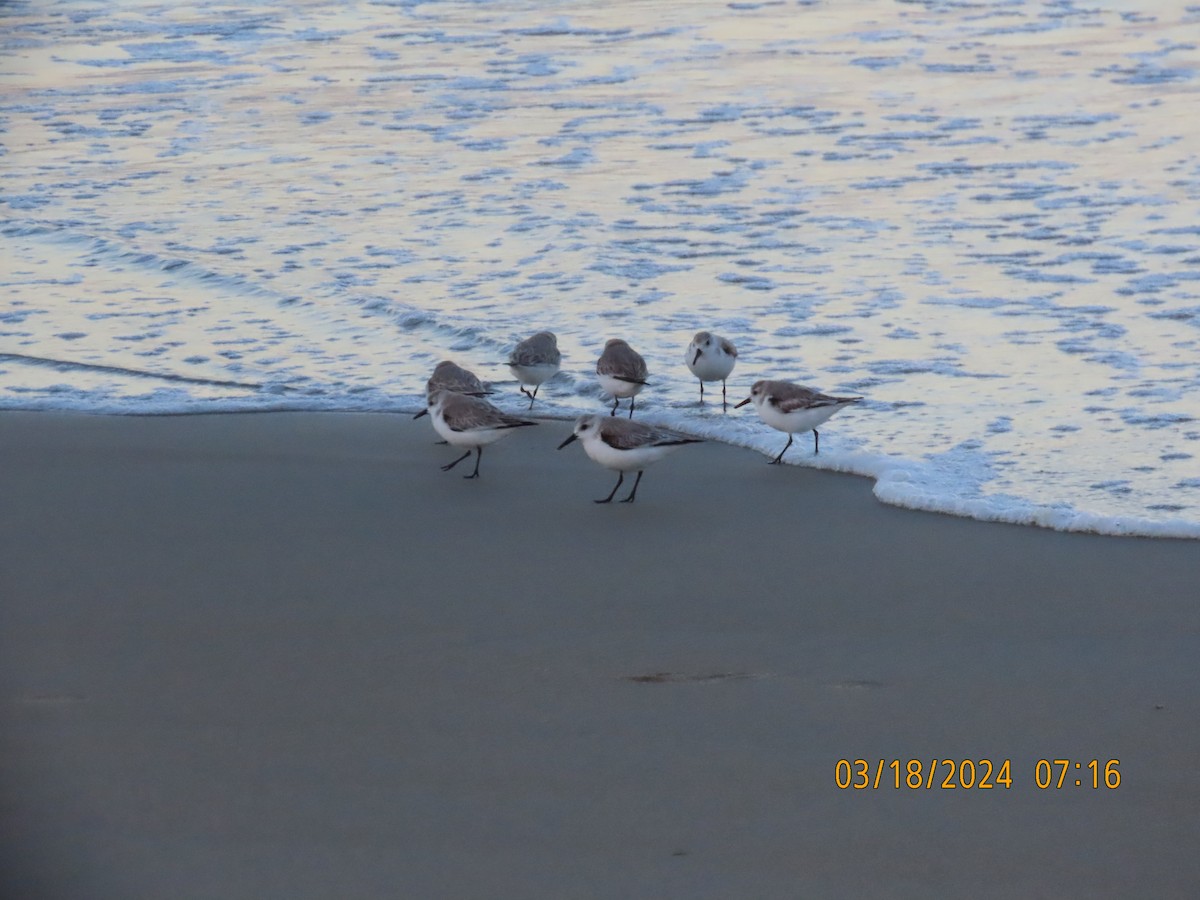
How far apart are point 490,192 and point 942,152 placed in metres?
3.67

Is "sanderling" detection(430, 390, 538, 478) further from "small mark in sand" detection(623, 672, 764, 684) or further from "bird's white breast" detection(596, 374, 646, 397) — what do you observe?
"small mark in sand" detection(623, 672, 764, 684)

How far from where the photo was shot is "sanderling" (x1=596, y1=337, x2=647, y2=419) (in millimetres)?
7594

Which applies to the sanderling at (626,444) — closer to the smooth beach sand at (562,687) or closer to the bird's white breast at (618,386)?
the smooth beach sand at (562,687)

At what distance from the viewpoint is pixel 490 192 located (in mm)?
12234

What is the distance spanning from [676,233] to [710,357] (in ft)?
11.4

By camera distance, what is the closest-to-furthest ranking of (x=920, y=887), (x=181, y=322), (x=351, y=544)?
1. (x=920, y=887)
2. (x=351, y=544)
3. (x=181, y=322)

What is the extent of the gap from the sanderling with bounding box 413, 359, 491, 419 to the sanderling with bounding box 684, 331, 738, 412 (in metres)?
0.99

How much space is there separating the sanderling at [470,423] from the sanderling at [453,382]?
1.34 feet

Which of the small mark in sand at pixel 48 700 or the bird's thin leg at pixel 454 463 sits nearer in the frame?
the small mark in sand at pixel 48 700

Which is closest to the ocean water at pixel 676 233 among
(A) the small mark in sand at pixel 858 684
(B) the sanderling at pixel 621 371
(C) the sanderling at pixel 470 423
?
(B) the sanderling at pixel 621 371

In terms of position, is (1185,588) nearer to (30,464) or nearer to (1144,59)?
(30,464)

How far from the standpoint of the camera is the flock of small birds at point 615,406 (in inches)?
259

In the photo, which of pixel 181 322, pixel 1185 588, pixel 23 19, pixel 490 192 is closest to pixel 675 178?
pixel 490 192
